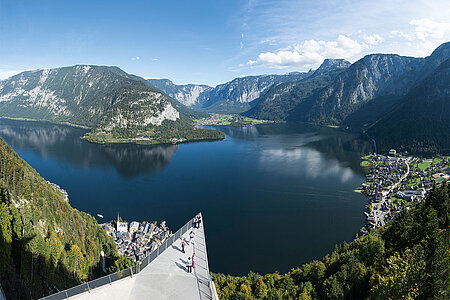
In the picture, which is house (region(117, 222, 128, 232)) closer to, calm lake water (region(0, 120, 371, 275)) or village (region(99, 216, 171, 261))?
village (region(99, 216, 171, 261))

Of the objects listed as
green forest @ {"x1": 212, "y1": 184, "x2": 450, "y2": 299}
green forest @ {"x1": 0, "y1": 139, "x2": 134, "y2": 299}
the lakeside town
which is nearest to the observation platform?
green forest @ {"x1": 212, "y1": 184, "x2": 450, "y2": 299}

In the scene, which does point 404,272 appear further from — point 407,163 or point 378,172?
point 407,163

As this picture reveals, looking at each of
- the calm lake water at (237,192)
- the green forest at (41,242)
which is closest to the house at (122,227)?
the calm lake water at (237,192)

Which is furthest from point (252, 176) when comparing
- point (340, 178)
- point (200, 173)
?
point (340, 178)

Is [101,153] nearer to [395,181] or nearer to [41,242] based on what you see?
[41,242]

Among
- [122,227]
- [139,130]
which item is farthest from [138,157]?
[139,130]

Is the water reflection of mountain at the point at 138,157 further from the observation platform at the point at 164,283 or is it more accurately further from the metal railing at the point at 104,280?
the observation platform at the point at 164,283
